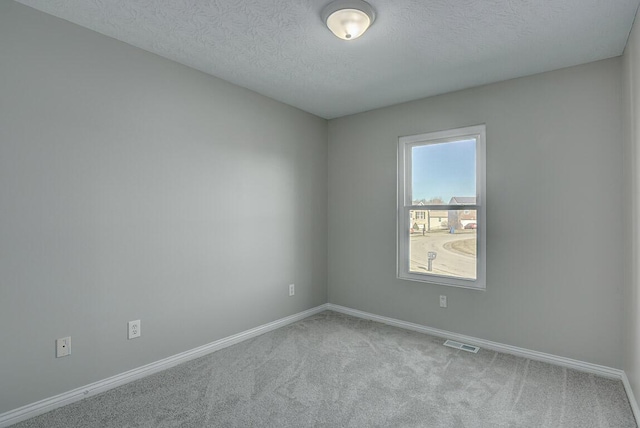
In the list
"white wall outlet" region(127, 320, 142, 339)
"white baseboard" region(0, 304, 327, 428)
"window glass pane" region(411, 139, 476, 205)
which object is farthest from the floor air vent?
"white wall outlet" region(127, 320, 142, 339)

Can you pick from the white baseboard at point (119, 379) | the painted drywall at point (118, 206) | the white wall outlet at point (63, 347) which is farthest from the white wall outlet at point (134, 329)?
the white wall outlet at point (63, 347)

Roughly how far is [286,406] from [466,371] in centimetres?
140

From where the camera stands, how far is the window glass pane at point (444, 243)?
10.4 ft

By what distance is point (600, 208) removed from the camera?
2.51m

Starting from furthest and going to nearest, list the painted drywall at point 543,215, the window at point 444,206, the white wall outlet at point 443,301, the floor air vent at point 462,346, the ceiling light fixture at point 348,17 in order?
the white wall outlet at point 443,301, the window at point 444,206, the floor air vent at point 462,346, the painted drywall at point 543,215, the ceiling light fixture at point 348,17

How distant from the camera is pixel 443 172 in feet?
11.0

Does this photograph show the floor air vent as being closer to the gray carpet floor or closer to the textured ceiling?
the gray carpet floor

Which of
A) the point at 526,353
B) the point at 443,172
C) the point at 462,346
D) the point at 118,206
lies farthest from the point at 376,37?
the point at 526,353

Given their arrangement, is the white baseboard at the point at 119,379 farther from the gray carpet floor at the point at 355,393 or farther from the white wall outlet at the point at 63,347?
the white wall outlet at the point at 63,347

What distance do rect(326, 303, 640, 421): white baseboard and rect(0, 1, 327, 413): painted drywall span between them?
1267 millimetres

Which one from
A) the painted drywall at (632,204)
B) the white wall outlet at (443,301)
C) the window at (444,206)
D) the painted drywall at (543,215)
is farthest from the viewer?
the white wall outlet at (443,301)

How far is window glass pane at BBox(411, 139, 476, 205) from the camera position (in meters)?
3.19

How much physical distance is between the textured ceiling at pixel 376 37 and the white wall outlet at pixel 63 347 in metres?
2.00

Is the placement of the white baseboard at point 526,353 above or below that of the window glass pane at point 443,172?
below
